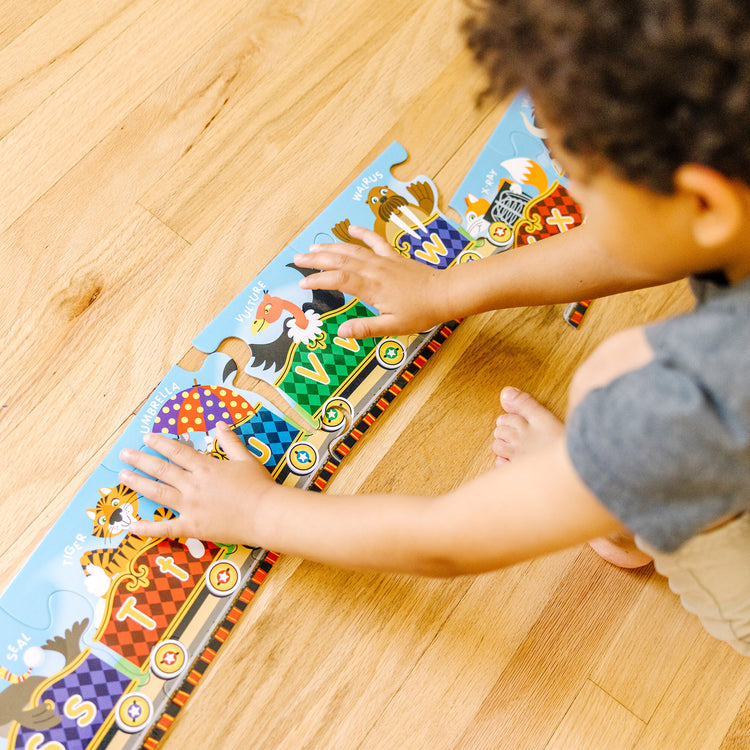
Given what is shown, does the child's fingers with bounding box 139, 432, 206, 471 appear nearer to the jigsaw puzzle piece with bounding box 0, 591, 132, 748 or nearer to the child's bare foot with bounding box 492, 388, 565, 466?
the jigsaw puzzle piece with bounding box 0, 591, 132, 748

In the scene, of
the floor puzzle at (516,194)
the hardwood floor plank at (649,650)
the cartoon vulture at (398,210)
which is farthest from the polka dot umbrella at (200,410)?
the hardwood floor plank at (649,650)

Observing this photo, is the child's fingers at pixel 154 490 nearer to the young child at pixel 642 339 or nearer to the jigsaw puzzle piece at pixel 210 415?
the jigsaw puzzle piece at pixel 210 415

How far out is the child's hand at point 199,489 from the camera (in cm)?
64

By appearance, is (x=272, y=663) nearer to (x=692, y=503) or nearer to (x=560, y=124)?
(x=692, y=503)

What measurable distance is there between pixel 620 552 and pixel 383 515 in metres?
0.30

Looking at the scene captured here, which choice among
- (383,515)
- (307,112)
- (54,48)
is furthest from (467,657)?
(54,48)

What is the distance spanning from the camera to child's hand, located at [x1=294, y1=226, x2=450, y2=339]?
75 centimetres

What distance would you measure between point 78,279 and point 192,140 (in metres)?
0.21

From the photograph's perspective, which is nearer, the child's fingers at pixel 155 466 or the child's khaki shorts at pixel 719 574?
the child's khaki shorts at pixel 719 574

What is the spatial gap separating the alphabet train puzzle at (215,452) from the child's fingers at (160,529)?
0.5 inches

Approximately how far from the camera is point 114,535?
66 cm

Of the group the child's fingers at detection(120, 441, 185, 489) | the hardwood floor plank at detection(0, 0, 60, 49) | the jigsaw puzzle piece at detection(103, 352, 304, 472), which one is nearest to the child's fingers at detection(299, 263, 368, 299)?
the jigsaw puzzle piece at detection(103, 352, 304, 472)

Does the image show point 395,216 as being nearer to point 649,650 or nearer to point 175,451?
point 175,451

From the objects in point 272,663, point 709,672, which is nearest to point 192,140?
point 272,663
